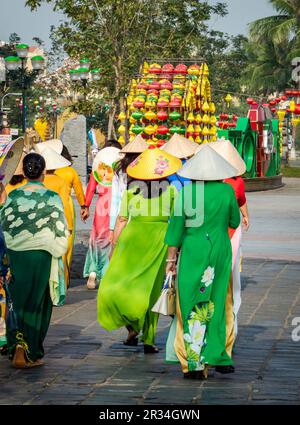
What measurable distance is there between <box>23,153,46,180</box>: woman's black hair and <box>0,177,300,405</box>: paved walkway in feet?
A: 4.61

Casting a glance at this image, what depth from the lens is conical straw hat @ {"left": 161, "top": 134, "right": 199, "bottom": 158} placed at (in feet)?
42.6

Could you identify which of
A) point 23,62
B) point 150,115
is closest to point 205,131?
point 150,115

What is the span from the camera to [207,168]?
8672 millimetres

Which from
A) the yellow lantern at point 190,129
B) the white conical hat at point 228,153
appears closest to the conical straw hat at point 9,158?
the white conical hat at point 228,153

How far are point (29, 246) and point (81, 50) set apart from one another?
35147 mm

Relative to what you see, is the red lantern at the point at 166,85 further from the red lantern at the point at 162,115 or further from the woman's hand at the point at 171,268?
the woman's hand at the point at 171,268

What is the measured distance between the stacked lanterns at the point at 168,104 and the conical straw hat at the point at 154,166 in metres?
20.5

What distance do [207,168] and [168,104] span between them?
73.1ft

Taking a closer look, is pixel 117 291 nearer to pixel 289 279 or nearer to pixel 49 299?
pixel 49 299

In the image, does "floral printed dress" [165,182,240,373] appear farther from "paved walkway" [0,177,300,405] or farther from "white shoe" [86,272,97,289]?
"white shoe" [86,272,97,289]

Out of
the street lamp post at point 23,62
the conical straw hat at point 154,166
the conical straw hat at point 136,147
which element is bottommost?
the conical straw hat at point 154,166

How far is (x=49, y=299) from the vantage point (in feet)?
30.1

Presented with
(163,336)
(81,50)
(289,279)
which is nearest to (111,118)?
(81,50)

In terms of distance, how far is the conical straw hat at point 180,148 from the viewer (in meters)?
13.0
